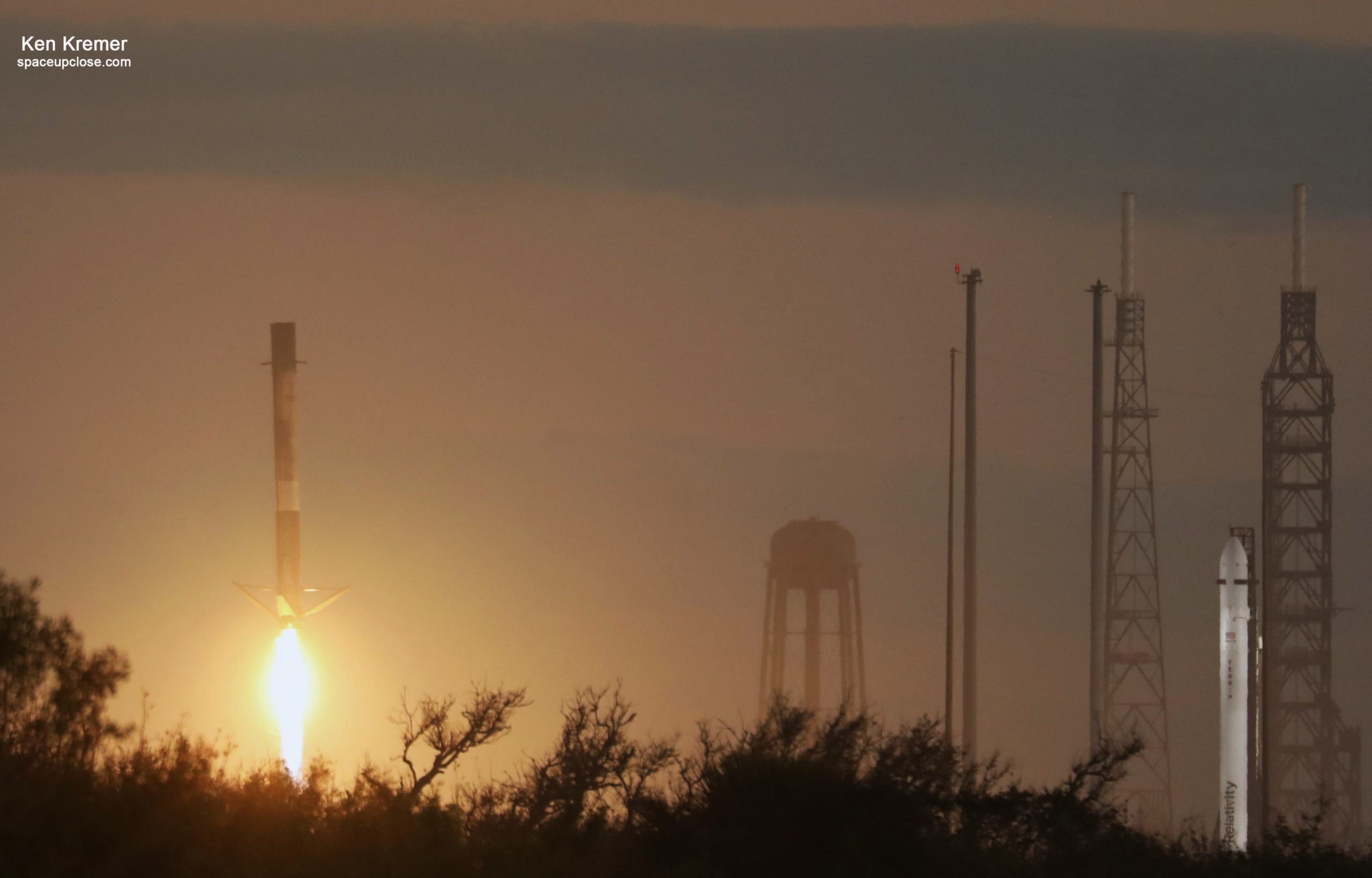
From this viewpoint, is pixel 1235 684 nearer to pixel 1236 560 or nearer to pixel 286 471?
pixel 1236 560

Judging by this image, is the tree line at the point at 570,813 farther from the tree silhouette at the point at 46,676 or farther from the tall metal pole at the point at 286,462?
the tall metal pole at the point at 286,462

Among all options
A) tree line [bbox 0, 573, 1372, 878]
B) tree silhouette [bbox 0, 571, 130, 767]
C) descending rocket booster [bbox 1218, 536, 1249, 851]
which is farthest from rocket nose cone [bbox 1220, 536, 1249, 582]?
tree silhouette [bbox 0, 571, 130, 767]

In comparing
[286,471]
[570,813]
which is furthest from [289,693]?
[570,813]

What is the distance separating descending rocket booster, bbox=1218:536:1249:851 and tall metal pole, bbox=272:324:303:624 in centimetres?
3521

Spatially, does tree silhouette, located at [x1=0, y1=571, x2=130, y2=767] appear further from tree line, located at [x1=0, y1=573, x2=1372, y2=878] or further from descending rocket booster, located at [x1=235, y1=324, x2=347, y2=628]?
descending rocket booster, located at [x1=235, y1=324, x2=347, y2=628]

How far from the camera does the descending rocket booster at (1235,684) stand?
71.4m

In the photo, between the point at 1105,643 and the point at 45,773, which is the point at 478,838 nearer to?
the point at 45,773

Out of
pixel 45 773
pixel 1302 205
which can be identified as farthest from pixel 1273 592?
pixel 45 773

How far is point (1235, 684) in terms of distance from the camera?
235ft

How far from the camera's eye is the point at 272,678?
68.5m

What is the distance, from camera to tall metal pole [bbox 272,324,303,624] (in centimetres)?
6669

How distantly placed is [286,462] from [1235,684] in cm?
3668

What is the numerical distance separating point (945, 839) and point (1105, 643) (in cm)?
5194

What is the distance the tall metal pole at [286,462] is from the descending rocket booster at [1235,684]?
35.2 meters
